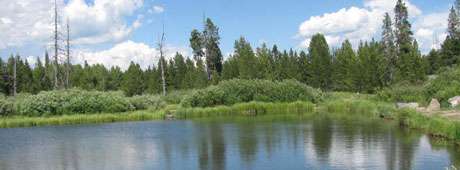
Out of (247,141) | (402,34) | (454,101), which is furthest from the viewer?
(402,34)

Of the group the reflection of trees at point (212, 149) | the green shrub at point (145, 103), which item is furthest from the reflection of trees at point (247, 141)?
the green shrub at point (145, 103)

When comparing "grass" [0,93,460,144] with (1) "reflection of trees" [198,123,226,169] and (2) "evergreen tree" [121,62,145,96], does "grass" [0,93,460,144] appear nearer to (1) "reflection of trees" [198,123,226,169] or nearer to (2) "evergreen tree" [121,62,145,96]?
(1) "reflection of trees" [198,123,226,169]

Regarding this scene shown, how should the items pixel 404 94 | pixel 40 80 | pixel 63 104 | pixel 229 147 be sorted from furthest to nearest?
pixel 40 80 → pixel 63 104 → pixel 404 94 → pixel 229 147

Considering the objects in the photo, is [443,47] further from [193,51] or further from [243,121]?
[243,121]

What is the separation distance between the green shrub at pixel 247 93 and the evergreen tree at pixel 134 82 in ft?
117

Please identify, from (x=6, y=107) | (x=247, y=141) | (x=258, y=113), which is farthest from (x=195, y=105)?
(x=247, y=141)

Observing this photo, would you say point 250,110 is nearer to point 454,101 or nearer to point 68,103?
point 68,103

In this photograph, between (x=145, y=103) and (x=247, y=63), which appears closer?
(x=145, y=103)

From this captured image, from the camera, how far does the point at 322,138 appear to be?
103ft

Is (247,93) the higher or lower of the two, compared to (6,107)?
higher

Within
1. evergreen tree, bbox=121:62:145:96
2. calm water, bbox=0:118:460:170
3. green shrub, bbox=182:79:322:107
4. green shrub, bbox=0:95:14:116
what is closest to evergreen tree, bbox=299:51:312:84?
green shrub, bbox=182:79:322:107

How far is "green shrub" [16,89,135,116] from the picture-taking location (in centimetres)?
5069

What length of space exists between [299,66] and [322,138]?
158 feet

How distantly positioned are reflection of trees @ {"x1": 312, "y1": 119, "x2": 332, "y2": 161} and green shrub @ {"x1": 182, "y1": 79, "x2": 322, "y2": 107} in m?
13.4
